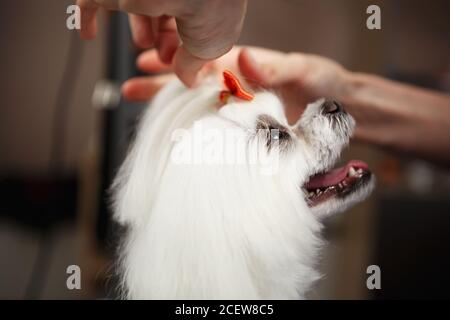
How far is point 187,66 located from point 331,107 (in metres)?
0.16

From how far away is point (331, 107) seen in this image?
53 centimetres

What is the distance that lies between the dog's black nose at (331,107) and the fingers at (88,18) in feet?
0.84

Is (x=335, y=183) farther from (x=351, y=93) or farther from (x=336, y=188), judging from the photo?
(x=351, y=93)

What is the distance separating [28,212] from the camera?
1069 mm

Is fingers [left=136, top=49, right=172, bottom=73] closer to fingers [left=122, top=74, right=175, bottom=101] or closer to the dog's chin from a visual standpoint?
fingers [left=122, top=74, right=175, bottom=101]

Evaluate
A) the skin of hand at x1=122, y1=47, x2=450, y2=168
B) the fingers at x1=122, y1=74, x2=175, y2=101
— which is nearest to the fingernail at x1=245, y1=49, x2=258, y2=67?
the skin of hand at x1=122, y1=47, x2=450, y2=168

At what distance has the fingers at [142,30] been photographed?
594mm


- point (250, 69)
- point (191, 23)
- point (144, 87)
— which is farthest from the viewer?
point (144, 87)

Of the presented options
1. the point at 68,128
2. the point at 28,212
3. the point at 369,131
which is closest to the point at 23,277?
the point at 68,128

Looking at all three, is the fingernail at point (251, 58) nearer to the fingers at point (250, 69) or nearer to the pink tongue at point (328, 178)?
the fingers at point (250, 69)

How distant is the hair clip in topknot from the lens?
498 mm

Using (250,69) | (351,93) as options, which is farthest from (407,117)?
(250,69)

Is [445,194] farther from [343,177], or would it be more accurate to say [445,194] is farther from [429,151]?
[343,177]
